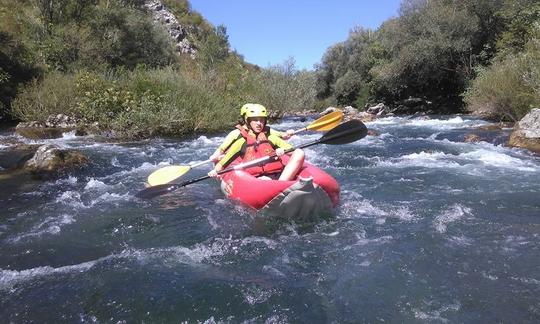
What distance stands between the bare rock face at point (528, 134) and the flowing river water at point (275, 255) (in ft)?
7.79

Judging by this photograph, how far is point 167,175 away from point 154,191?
519 millimetres

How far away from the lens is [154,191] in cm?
563

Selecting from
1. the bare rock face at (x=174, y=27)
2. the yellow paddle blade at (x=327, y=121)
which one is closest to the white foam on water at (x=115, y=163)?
the yellow paddle blade at (x=327, y=121)

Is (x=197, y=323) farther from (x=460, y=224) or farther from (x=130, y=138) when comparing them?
(x=130, y=138)

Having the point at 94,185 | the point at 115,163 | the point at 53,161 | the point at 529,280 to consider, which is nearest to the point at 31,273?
the point at 94,185

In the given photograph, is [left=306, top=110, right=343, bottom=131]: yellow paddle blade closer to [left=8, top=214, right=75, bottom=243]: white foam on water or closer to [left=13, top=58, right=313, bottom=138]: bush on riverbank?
[left=8, top=214, right=75, bottom=243]: white foam on water

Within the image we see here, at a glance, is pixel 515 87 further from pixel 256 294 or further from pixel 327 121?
pixel 256 294

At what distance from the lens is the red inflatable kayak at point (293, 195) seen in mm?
4602

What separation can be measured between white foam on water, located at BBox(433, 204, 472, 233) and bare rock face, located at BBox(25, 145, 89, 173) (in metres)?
5.95

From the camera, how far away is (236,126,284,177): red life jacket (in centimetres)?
565

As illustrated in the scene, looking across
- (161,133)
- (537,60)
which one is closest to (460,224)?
(537,60)

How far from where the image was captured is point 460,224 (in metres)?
4.70

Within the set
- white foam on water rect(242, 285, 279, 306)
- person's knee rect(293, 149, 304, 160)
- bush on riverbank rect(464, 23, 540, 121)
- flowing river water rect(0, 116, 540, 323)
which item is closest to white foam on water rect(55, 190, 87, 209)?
flowing river water rect(0, 116, 540, 323)

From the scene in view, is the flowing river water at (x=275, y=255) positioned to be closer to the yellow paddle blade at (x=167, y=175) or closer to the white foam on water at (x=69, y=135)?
the yellow paddle blade at (x=167, y=175)
